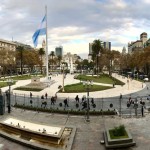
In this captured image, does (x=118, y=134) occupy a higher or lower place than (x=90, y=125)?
higher

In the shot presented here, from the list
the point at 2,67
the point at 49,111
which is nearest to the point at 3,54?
the point at 2,67

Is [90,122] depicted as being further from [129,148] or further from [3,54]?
[3,54]

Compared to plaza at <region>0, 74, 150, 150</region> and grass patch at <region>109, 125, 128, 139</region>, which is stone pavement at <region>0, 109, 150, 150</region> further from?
grass patch at <region>109, 125, 128, 139</region>

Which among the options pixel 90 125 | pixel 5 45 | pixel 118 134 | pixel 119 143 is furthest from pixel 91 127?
pixel 5 45

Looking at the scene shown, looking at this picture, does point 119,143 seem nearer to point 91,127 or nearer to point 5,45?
point 91,127

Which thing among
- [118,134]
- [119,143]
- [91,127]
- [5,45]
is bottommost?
[91,127]

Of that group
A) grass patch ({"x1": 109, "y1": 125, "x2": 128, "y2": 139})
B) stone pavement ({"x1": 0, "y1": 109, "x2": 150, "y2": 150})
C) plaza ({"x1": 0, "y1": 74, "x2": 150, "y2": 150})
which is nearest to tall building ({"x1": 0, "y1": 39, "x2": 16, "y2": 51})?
plaza ({"x1": 0, "y1": 74, "x2": 150, "y2": 150})

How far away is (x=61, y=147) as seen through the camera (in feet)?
76.0

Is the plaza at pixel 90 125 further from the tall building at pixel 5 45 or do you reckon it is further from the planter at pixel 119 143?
the tall building at pixel 5 45

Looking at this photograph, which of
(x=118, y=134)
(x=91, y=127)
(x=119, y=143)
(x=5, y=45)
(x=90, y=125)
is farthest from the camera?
(x=5, y=45)

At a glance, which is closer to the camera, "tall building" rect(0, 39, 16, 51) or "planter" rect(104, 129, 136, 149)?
"planter" rect(104, 129, 136, 149)

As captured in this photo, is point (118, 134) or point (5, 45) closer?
point (118, 134)

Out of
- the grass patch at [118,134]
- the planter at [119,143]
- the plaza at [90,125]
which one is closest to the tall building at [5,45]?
the plaza at [90,125]

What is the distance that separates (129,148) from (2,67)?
11697 centimetres
